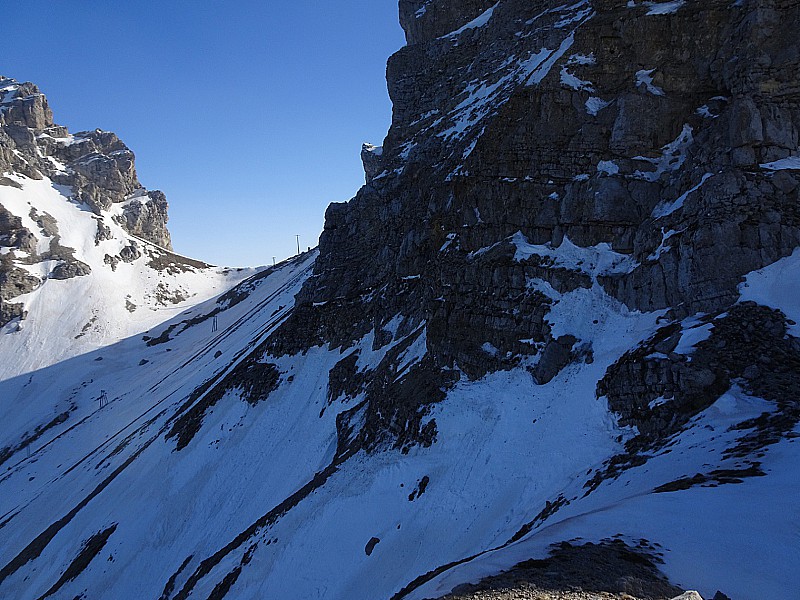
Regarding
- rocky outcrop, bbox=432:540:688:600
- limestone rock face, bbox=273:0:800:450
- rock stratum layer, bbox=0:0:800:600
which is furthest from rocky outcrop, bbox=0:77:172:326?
rocky outcrop, bbox=432:540:688:600

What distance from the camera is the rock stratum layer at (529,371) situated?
1173 centimetres

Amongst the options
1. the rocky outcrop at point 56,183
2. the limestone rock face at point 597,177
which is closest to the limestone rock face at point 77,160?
the rocky outcrop at point 56,183

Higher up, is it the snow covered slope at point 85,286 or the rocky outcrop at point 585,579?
the snow covered slope at point 85,286

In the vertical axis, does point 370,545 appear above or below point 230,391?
below

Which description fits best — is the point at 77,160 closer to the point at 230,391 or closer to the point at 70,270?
the point at 70,270

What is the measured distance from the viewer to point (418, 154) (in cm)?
4466

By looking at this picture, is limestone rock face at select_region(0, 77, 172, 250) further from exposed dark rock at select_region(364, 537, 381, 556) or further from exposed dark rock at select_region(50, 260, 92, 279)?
exposed dark rock at select_region(364, 537, 381, 556)

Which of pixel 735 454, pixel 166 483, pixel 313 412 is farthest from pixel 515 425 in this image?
pixel 166 483

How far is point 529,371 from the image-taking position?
25.7 m

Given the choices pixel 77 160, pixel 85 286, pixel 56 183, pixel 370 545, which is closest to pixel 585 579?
pixel 370 545

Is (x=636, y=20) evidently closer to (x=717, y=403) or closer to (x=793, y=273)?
(x=793, y=273)

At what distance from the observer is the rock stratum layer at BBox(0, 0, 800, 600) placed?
11.7 meters

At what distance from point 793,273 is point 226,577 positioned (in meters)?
29.3

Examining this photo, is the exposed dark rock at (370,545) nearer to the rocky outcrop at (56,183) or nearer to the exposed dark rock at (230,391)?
the exposed dark rock at (230,391)
